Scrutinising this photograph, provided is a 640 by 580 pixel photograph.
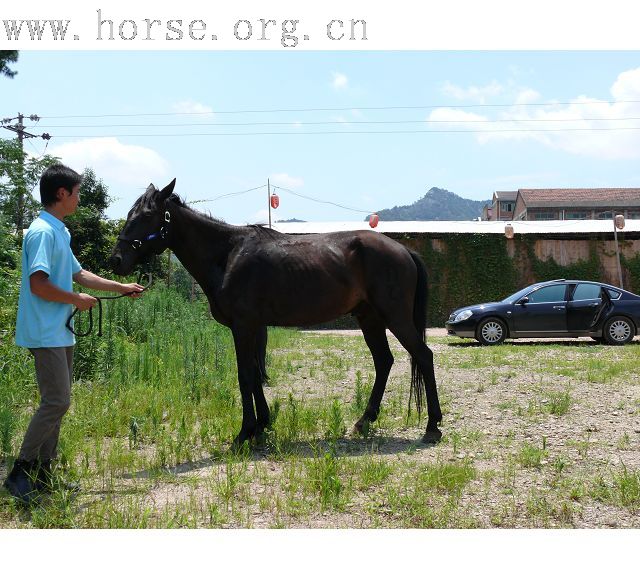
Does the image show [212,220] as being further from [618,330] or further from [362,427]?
[618,330]

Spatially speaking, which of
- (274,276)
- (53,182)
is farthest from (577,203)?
(53,182)

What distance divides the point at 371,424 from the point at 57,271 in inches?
137

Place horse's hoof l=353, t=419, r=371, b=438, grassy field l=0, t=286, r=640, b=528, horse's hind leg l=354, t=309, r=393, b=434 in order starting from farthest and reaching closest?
1. horse's hind leg l=354, t=309, r=393, b=434
2. horse's hoof l=353, t=419, r=371, b=438
3. grassy field l=0, t=286, r=640, b=528

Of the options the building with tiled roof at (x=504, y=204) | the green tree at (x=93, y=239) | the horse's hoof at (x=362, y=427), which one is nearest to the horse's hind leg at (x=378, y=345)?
the horse's hoof at (x=362, y=427)

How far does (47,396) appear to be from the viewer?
4.27m

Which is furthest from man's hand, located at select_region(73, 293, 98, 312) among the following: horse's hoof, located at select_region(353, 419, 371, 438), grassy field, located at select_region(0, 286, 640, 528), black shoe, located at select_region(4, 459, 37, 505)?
horse's hoof, located at select_region(353, 419, 371, 438)

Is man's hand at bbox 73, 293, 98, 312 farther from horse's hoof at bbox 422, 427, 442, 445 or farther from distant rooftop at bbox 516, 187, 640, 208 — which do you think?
distant rooftop at bbox 516, 187, 640, 208

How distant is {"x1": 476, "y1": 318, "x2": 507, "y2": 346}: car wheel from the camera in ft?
51.1

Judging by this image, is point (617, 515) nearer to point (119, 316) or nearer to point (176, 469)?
point (176, 469)

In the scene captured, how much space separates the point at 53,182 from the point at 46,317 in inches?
36.5

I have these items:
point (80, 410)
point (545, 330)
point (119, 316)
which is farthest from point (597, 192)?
point (80, 410)

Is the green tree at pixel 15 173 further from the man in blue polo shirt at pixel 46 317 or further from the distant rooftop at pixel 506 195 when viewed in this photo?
the distant rooftop at pixel 506 195

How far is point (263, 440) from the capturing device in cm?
585

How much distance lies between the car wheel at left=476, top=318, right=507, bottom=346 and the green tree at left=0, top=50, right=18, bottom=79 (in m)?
11.2
